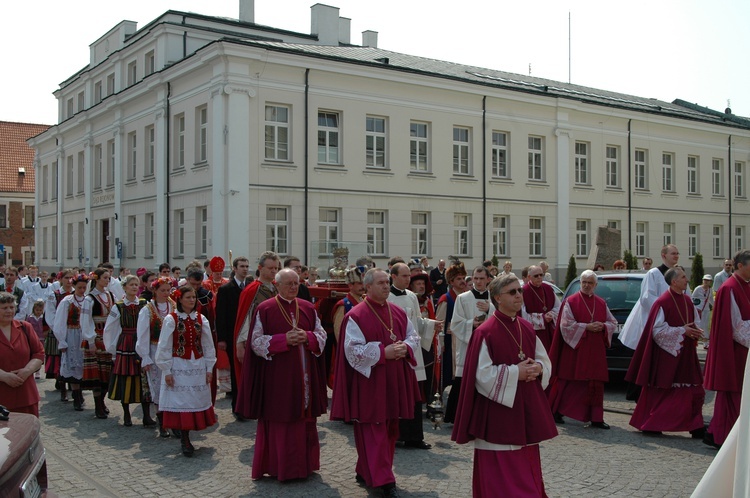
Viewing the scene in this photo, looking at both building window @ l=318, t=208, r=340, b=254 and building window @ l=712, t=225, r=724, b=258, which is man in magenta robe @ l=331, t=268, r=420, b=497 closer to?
building window @ l=318, t=208, r=340, b=254

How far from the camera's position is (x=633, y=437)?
8.68 metres

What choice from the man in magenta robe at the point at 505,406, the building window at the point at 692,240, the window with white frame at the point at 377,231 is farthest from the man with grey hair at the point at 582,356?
the building window at the point at 692,240

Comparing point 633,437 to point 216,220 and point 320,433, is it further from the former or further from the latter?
point 216,220

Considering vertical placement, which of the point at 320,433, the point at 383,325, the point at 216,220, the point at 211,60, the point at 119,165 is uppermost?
the point at 211,60

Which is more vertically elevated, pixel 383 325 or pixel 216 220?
pixel 216 220

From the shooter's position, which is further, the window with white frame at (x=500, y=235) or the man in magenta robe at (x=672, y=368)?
the window with white frame at (x=500, y=235)

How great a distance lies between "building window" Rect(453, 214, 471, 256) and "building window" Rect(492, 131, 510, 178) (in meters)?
2.33

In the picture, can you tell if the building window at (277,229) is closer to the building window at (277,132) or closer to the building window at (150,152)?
the building window at (277,132)

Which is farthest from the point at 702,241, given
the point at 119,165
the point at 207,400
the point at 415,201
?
the point at 207,400

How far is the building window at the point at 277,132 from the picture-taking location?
26000 millimetres

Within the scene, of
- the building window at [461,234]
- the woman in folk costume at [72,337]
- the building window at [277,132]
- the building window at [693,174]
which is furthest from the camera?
the building window at [693,174]

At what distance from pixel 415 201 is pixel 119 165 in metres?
13.1

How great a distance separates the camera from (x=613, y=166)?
35062 millimetres

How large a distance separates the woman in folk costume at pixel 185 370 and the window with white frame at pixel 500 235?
23.6 m
